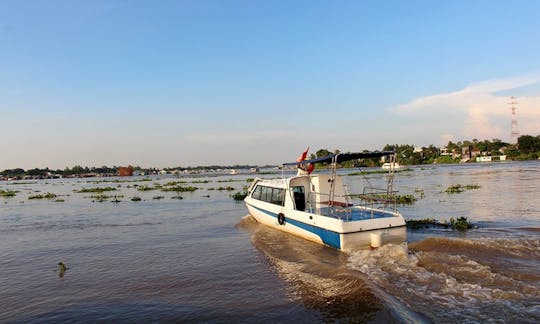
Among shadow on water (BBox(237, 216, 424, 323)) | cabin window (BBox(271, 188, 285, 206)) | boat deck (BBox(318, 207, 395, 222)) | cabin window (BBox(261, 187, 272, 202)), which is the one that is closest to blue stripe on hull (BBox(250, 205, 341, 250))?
shadow on water (BBox(237, 216, 424, 323))

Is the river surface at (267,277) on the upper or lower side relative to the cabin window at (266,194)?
lower

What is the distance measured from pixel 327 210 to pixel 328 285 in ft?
23.3

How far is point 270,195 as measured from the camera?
1975 centimetres

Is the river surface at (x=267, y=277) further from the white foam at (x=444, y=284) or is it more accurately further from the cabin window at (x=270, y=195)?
the cabin window at (x=270, y=195)

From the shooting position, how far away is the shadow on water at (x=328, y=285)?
8.18m

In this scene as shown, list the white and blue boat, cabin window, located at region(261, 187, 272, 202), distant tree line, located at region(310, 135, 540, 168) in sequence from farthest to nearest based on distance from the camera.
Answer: distant tree line, located at region(310, 135, 540, 168) → cabin window, located at region(261, 187, 272, 202) → the white and blue boat

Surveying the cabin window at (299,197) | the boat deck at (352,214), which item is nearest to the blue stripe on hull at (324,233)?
the boat deck at (352,214)

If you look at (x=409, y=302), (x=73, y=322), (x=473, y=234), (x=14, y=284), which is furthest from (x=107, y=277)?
(x=473, y=234)

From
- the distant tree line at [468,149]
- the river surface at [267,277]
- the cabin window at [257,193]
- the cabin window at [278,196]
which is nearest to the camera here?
the river surface at [267,277]

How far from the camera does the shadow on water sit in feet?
26.8

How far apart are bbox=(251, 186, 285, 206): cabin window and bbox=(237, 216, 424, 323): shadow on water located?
8.48 ft

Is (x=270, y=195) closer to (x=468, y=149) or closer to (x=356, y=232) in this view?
(x=356, y=232)

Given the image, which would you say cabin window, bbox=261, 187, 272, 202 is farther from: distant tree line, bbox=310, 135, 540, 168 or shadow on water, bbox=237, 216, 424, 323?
distant tree line, bbox=310, 135, 540, 168

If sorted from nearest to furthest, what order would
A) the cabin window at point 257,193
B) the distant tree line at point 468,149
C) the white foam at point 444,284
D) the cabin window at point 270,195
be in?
the white foam at point 444,284
the cabin window at point 270,195
the cabin window at point 257,193
the distant tree line at point 468,149
